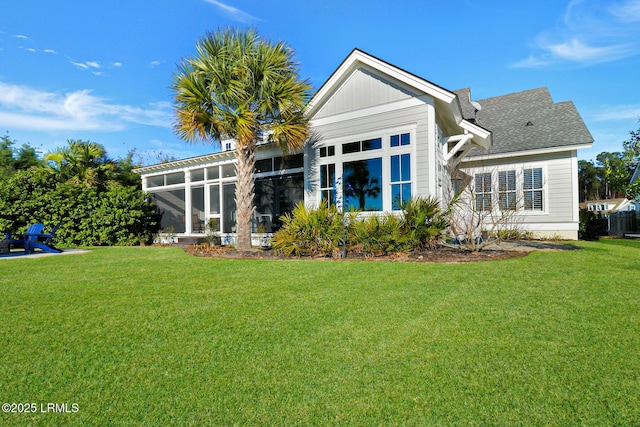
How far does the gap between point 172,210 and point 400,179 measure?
11558mm

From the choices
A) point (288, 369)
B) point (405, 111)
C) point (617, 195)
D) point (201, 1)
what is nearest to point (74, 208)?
point (201, 1)

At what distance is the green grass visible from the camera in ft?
6.99

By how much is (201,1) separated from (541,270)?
1296 centimetres

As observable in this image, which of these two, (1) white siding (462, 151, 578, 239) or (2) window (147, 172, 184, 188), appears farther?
(2) window (147, 172, 184, 188)

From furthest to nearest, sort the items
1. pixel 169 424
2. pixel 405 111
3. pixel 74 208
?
pixel 74 208
pixel 405 111
pixel 169 424

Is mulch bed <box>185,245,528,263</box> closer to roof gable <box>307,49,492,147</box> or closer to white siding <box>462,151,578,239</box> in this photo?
roof gable <box>307,49,492,147</box>

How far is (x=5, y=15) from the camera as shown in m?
10.2

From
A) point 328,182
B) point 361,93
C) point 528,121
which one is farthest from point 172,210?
point 528,121

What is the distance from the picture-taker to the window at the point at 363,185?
33.9 ft

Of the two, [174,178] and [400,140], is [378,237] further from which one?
[174,178]

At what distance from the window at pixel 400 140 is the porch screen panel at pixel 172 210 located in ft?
35.3

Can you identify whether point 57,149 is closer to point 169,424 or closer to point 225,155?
point 225,155

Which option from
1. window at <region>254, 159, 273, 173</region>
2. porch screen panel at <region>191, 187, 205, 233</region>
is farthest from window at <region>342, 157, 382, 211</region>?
porch screen panel at <region>191, 187, 205, 233</region>

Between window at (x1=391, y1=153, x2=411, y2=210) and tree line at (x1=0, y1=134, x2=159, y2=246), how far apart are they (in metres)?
11.3
